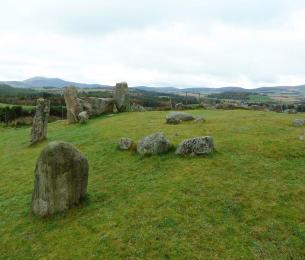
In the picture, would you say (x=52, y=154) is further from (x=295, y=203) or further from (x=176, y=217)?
(x=295, y=203)

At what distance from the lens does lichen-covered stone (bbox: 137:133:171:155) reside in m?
23.2

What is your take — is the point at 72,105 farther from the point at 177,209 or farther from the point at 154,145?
the point at 177,209

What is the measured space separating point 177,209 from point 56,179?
5.87 meters

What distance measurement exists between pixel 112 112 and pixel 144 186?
105ft

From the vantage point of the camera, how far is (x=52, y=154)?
57.0ft

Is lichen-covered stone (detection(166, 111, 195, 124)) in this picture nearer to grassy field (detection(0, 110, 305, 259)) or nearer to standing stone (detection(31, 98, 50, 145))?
grassy field (detection(0, 110, 305, 259))

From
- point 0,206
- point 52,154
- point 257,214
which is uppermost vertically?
point 52,154

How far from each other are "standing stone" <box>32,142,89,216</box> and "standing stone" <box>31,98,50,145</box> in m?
16.8

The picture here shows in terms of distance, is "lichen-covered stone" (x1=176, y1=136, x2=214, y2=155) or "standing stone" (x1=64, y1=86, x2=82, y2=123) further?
"standing stone" (x1=64, y1=86, x2=82, y2=123)

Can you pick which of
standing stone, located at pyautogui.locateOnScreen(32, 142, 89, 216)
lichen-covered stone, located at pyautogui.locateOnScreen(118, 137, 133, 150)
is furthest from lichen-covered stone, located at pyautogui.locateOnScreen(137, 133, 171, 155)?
standing stone, located at pyautogui.locateOnScreen(32, 142, 89, 216)

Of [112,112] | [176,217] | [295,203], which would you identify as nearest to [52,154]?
[176,217]

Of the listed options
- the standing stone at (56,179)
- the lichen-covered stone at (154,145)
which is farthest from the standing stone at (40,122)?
the standing stone at (56,179)

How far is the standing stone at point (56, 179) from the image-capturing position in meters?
17.4

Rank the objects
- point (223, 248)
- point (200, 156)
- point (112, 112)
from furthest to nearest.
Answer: point (112, 112)
point (200, 156)
point (223, 248)
